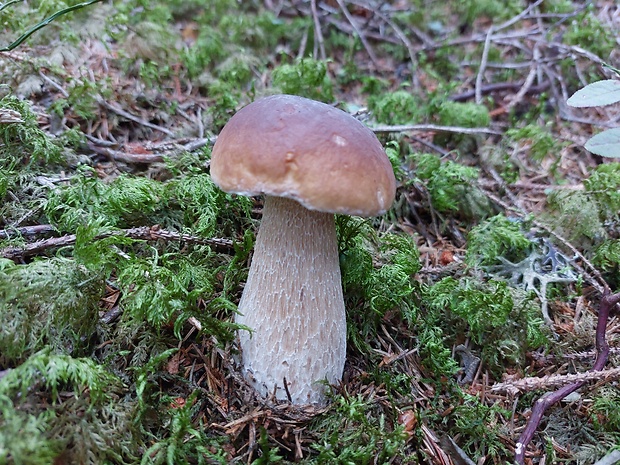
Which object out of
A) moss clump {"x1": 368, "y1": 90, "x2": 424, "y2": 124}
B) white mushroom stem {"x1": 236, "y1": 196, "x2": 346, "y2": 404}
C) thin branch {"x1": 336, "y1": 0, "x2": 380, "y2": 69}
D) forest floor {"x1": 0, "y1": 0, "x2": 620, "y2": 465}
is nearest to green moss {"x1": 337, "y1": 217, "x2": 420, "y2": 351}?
forest floor {"x1": 0, "y1": 0, "x2": 620, "y2": 465}

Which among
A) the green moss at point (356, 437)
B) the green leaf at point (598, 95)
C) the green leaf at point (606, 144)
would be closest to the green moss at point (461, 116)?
the green leaf at point (598, 95)

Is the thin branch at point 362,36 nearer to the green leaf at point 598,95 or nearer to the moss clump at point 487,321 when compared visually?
the green leaf at point 598,95

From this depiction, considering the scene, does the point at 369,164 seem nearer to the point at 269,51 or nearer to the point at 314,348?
the point at 314,348

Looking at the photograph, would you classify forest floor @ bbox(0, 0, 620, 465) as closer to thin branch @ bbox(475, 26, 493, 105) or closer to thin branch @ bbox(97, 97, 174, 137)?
thin branch @ bbox(97, 97, 174, 137)

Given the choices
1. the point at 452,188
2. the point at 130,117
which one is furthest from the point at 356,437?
the point at 130,117

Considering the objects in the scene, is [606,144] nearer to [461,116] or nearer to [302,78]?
[461,116]
